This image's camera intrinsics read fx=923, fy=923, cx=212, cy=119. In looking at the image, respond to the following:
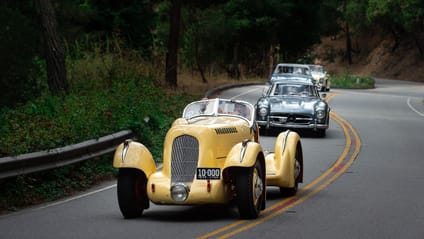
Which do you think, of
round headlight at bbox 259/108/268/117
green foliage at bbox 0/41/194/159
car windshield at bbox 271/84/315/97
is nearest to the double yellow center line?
car windshield at bbox 271/84/315/97

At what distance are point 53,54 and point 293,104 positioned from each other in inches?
304

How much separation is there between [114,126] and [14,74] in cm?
826

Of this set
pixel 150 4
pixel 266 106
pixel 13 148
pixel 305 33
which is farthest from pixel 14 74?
pixel 305 33

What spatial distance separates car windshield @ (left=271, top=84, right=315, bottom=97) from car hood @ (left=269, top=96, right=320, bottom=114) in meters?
0.34

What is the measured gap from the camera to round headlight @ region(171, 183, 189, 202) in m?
11.5

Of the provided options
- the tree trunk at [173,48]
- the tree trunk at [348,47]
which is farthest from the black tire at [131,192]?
the tree trunk at [348,47]

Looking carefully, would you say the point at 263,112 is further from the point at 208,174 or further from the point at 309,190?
the point at 208,174

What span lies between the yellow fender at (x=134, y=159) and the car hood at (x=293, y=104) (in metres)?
13.5

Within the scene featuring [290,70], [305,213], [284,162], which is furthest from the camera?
[290,70]

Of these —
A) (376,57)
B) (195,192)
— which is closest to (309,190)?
(195,192)

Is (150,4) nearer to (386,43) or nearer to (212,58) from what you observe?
(212,58)

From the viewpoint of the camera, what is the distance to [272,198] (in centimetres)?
1404

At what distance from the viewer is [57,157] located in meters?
14.3

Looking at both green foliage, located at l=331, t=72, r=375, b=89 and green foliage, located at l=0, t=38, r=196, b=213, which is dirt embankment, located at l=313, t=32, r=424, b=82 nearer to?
green foliage, located at l=331, t=72, r=375, b=89
